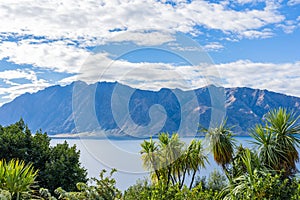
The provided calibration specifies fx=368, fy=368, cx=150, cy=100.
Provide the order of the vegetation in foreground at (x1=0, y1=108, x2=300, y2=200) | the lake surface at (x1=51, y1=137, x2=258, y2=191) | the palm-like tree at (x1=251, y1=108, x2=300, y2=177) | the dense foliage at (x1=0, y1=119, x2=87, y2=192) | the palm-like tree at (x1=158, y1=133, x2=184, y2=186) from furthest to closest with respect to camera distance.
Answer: the palm-like tree at (x1=158, y1=133, x2=184, y2=186) < the dense foliage at (x1=0, y1=119, x2=87, y2=192) < the lake surface at (x1=51, y1=137, x2=258, y2=191) < the palm-like tree at (x1=251, y1=108, x2=300, y2=177) < the vegetation in foreground at (x1=0, y1=108, x2=300, y2=200)

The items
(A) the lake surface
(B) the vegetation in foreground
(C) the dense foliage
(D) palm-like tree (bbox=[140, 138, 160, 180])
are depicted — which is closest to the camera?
(B) the vegetation in foreground

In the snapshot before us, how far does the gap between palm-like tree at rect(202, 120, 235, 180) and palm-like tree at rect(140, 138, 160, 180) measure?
2578 millimetres

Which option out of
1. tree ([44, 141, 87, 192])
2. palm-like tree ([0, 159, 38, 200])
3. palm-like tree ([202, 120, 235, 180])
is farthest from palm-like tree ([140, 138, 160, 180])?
palm-like tree ([0, 159, 38, 200])

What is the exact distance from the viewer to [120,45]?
12172 mm

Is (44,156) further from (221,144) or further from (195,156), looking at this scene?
(221,144)

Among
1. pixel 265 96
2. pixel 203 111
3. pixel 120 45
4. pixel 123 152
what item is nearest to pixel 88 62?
pixel 120 45

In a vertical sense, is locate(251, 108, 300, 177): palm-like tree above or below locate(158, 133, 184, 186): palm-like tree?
below

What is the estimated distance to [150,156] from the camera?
1305 centimetres

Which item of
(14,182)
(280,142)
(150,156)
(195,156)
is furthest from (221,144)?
→ (14,182)

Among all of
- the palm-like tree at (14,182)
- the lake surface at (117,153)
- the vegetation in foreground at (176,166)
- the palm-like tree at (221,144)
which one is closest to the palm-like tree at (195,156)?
the vegetation in foreground at (176,166)

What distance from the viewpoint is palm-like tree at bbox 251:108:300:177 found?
29.9ft

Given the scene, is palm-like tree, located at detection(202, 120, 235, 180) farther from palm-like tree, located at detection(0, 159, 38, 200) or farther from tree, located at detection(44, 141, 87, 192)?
palm-like tree, located at detection(0, 159, 38, 200)

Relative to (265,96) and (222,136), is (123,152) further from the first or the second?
(265,96)

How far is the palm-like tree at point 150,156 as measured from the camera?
13.1 metres
